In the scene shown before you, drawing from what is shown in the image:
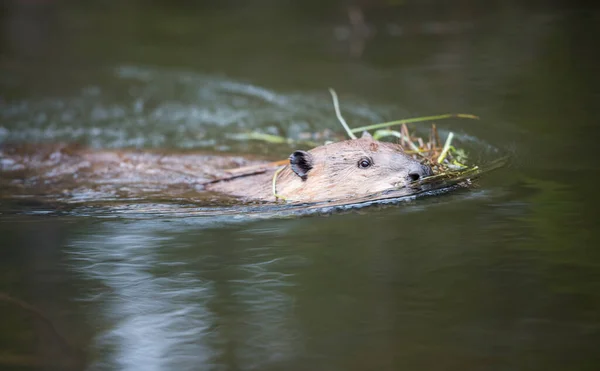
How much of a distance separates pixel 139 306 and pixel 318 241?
98 centimetres

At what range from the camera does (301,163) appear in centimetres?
445

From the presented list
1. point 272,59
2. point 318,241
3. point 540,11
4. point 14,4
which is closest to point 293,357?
point 318,241

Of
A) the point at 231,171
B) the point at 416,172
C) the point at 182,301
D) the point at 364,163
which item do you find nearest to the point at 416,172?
the point at 416,172

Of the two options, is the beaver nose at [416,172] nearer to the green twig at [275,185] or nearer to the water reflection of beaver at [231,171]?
the water reflection of beaver at [231,171]

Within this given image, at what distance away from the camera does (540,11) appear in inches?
453

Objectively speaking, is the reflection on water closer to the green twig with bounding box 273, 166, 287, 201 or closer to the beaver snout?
the green twig with bounding box 273, 166, 287, 201

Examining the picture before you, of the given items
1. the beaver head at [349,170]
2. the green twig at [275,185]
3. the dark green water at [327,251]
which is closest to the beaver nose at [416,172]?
the beaver head at [349,170]

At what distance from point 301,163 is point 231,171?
2.97 feet

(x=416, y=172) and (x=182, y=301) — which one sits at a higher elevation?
(x=416, y=172)

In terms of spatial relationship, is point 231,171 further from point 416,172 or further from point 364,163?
point 416,172

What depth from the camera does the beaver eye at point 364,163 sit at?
4328 millimetres

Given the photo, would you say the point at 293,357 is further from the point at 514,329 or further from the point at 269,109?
the point at 269,109

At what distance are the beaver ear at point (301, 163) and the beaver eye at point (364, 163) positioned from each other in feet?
0.96

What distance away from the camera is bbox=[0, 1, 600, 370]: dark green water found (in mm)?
2746
